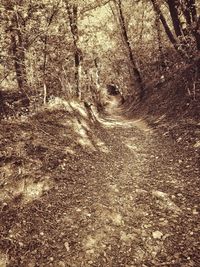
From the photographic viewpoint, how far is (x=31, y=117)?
29.0ft

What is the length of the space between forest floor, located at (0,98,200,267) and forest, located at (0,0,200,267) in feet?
0.07

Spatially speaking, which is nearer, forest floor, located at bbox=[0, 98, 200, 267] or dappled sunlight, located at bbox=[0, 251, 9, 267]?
dappled sunlight, located at bbox=[0, 251, 9, 267]

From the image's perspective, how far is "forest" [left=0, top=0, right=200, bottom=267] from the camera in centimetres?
471

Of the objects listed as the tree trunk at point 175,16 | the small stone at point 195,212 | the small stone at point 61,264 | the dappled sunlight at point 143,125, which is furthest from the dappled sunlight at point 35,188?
the tree trunk at point 175,16

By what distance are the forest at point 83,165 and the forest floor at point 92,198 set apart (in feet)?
0.07

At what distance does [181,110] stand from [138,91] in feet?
29.5

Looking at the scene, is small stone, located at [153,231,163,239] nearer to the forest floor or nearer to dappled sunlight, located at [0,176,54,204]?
the forest floor

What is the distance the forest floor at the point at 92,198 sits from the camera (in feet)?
15.0

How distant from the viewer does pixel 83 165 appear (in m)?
7.50

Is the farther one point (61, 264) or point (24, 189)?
point (24, 189)

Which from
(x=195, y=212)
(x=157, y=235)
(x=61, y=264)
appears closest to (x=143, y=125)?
(x=195, y=212)

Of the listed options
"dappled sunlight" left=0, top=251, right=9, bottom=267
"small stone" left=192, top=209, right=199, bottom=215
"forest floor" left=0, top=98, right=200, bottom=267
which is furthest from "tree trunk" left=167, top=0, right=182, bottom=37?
"dappled sunlight" left=0, top=251, right=9, bottom=267

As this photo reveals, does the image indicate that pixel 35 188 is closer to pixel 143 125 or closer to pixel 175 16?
pixel 143 125

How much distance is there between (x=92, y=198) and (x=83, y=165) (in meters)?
1.53
